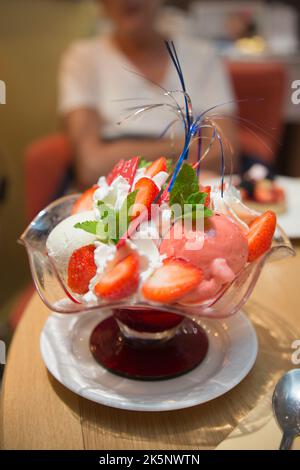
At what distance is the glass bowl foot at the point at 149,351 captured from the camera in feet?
2.35

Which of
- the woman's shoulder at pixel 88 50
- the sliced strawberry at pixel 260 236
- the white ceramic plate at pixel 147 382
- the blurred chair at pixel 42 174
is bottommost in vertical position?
the white ceramic plate at pixel 147 382

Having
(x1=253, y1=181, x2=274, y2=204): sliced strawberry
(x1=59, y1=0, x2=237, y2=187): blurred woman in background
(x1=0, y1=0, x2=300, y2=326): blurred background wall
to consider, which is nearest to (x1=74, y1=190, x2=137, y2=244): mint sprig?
(x1=253, y1=181, x2=274, y2=204): sliced strawberry

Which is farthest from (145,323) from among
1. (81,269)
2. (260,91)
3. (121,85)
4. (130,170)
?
(260,91)

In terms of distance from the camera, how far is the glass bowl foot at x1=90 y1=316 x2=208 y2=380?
28.3 inches

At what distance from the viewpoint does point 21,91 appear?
201 centimetres

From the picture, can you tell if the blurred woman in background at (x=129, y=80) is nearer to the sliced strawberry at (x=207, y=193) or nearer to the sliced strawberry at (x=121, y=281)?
the sliced strawberry at (x=207, y=193)

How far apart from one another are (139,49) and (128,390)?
157 cm

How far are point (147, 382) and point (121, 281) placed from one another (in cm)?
17

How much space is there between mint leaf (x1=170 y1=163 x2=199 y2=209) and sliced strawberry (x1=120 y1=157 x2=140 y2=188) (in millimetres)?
78

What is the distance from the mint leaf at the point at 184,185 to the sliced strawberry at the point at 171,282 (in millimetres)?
111

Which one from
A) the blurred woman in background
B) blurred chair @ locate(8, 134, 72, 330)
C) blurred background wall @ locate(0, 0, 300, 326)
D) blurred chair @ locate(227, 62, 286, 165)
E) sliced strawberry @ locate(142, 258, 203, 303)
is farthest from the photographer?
blurred chair @ locate(227, 62, 286, 165)

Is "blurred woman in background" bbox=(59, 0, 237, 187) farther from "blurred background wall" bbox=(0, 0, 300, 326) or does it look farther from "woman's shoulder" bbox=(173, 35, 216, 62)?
"blurred background wall" bbox=(0, 0, 300, 326)

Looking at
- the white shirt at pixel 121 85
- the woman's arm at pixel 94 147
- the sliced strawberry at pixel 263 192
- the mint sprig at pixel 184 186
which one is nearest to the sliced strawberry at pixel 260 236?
the mint sprig at pixel 184 186

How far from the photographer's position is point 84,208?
2.63 feet
